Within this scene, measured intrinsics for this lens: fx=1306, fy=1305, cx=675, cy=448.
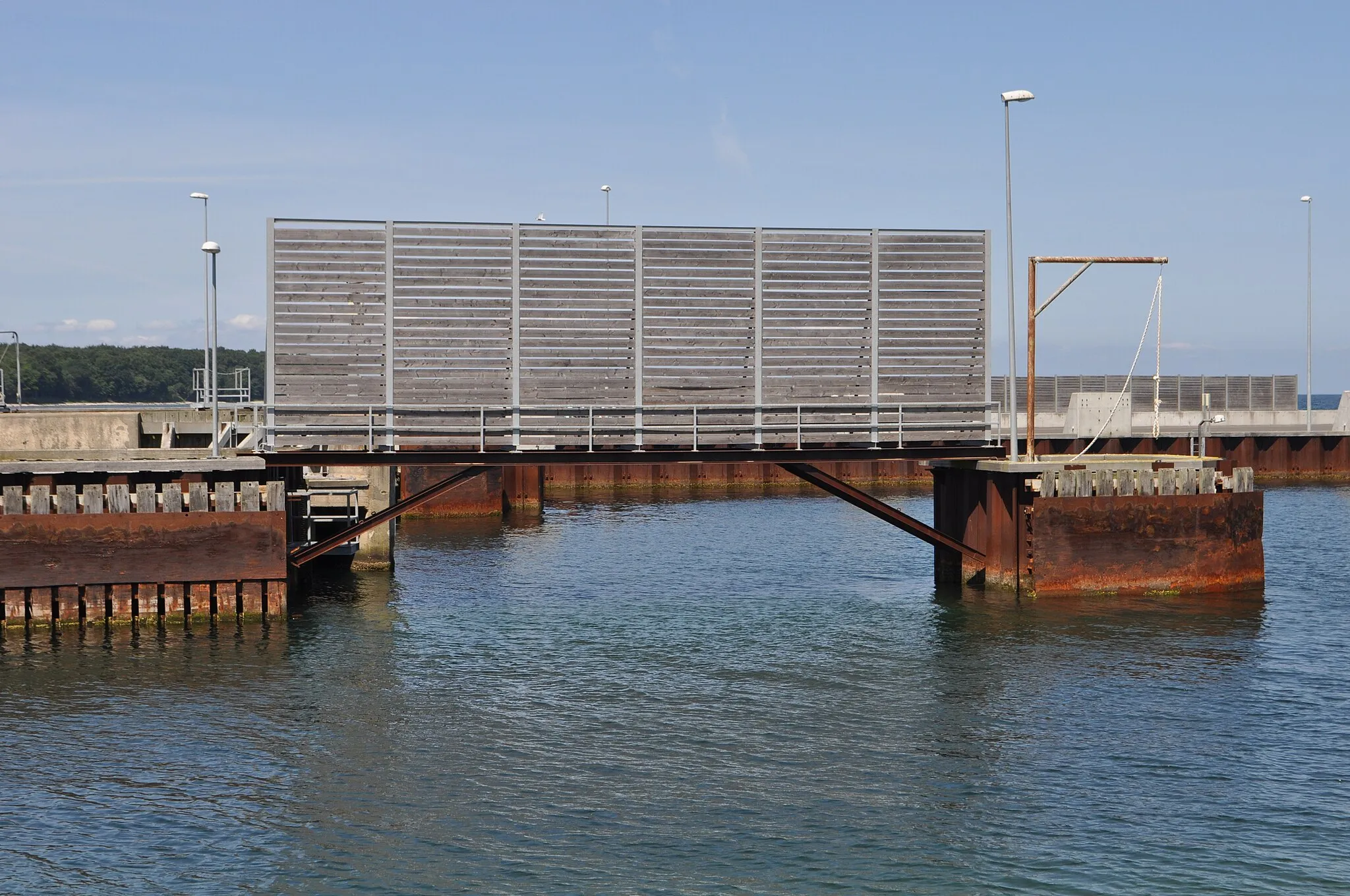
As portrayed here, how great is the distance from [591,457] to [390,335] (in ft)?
17.2

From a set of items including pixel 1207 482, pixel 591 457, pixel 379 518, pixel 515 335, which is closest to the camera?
pixel 515 335

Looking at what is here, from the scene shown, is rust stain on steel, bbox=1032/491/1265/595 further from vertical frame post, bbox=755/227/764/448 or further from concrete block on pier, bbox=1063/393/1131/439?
concrete block on pier, bbox=1063/393/1131/439

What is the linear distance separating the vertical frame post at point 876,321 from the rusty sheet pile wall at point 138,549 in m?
13.6

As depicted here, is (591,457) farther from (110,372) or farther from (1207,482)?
(110,372)

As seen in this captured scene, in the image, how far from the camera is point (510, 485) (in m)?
59.5

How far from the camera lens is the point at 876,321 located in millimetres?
30688

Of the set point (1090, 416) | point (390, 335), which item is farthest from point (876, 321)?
point (1090, 416)

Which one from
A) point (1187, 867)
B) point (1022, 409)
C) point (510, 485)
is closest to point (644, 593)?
point (1187, 867)

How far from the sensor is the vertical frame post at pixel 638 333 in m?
29.4

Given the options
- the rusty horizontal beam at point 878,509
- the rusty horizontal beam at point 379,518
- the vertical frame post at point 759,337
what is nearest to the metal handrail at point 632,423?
the vertical frame post at point 759,337

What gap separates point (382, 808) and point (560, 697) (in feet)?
19.7

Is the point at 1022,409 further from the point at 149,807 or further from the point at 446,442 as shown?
the point at 149,807

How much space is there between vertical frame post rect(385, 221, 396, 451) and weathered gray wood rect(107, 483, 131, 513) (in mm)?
5490

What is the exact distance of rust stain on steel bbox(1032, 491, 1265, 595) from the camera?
30203 millimetres
